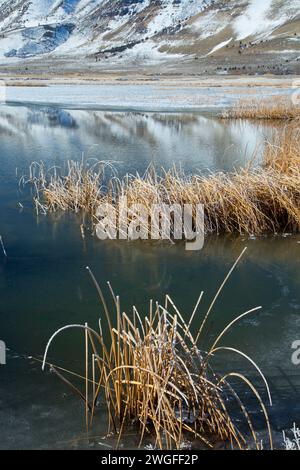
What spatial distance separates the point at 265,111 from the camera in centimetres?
1748

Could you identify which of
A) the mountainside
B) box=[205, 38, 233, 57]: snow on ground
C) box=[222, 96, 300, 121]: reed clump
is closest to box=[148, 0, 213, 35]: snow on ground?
the mountainside

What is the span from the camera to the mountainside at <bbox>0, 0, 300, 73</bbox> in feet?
272

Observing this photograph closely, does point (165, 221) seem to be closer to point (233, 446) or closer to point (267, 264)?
point (267, 264)

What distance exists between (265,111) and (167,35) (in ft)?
337

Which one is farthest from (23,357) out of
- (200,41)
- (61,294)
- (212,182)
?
(200,41)

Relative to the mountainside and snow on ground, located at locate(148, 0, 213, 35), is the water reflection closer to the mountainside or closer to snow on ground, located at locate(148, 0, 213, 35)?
the mountainside

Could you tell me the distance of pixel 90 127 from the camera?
17125mm

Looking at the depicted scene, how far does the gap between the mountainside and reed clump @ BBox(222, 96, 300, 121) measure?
43694mm

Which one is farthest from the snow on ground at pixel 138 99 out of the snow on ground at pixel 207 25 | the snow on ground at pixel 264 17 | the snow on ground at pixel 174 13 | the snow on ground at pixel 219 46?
the snow on ground at pixel 174 13

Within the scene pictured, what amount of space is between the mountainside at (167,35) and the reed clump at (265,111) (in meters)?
43.7

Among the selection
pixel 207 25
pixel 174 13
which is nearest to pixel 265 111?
pixel 207 25

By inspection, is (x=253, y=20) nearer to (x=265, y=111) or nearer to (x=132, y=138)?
(x=265, y=111)

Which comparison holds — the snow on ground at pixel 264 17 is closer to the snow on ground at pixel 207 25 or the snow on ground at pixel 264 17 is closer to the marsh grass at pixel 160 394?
the snow on ground at pixel 207 25
